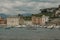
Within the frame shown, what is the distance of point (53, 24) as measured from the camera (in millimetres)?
188000

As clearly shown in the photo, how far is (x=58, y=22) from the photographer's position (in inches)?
7672

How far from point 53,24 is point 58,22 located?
8.29 meters

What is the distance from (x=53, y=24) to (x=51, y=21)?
470 inches

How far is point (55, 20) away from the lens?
19638cm

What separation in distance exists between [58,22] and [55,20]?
9.87 ft

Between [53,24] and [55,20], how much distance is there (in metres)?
9.16

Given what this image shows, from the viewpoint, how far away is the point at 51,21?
655ft

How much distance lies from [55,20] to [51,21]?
4.44 metres
